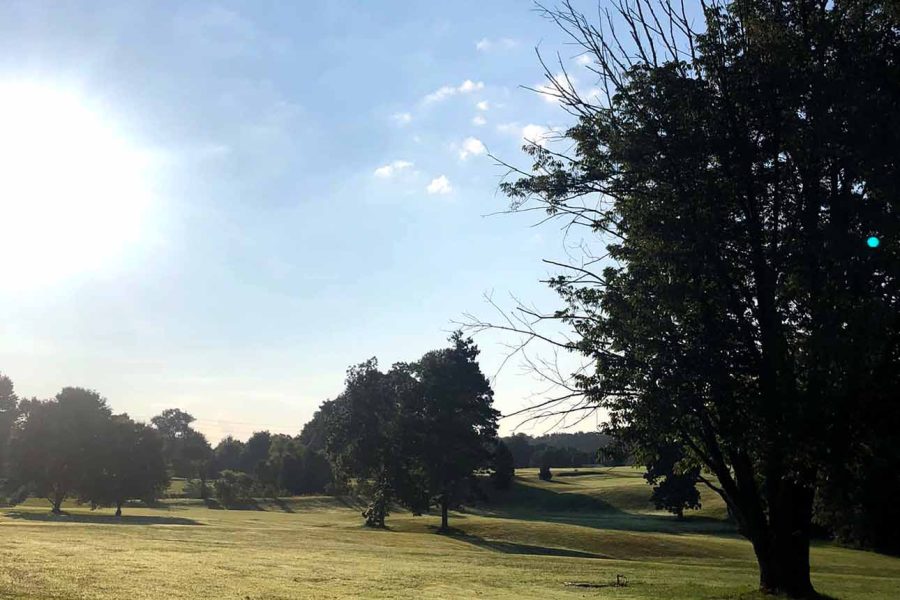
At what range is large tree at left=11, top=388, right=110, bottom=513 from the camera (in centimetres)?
7938

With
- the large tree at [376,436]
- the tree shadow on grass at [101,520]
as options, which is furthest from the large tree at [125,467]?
the large tree at [376,436]

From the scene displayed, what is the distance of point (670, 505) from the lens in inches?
3415

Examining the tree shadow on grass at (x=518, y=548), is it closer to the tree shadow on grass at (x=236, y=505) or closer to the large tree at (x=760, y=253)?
the large tree at (x=760, y=253)

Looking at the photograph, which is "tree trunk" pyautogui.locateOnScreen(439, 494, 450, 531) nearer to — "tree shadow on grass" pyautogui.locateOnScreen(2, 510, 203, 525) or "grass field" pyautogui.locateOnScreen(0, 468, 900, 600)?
"grass field" pyautogui.locateOnScreen(0, 468, 900, 600)

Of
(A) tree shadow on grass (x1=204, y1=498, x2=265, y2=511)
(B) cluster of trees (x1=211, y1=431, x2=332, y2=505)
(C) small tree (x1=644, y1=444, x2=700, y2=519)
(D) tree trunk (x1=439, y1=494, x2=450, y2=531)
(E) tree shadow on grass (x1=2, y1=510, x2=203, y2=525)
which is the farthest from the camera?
(B) cluster of trees (x1=211, y1=431, x2=332, y2=505)

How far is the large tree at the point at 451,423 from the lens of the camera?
233 ft

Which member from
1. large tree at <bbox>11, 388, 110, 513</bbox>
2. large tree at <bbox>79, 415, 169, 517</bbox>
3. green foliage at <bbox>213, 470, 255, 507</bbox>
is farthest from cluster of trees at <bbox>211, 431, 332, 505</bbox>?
large tree at <bbox>11, 388, 110, 513</bbox>

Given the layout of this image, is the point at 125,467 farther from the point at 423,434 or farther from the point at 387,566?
the point at 387,566

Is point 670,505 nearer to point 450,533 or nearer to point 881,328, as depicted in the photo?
point 450,533

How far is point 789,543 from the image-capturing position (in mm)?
23266

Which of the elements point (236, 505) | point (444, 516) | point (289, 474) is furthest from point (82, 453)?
point (289, 474)

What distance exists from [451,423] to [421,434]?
339 centimetres

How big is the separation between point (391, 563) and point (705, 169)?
2243 centimetres

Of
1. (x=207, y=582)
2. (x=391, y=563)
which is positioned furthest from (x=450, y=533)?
(x=207, y=582)
